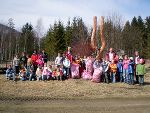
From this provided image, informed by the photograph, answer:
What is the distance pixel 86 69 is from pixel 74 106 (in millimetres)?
8146

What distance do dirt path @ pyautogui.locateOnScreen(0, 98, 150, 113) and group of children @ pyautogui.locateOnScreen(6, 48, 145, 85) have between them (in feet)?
16.8

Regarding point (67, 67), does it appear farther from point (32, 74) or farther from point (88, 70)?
point (32, 74)

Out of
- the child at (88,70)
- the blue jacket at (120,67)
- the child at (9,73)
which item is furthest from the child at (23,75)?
the blue jacket at (120,67)

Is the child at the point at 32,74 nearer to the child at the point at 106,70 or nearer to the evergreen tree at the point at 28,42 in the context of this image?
the child at the point at 106,70

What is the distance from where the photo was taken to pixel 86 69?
21.2 m

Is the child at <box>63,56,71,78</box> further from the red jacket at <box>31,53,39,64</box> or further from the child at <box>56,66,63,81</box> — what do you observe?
the red jacket at <box>31,53,39,64</box>

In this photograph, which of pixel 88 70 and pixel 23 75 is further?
pixel 88 70

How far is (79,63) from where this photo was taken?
21.5 metres

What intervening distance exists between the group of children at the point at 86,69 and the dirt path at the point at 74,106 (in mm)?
5111

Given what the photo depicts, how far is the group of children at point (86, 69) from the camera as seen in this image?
20141 millimetres

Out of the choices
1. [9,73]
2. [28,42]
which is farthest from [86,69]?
[28,42]

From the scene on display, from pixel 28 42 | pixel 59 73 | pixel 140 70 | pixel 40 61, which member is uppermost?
pixel 28 42

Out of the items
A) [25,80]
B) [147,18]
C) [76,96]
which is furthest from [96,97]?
[147,18]

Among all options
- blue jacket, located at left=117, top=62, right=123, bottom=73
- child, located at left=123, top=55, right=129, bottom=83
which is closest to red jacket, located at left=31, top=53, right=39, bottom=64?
blue jacket, located at left=117, top=62, right=123, bottom=73
